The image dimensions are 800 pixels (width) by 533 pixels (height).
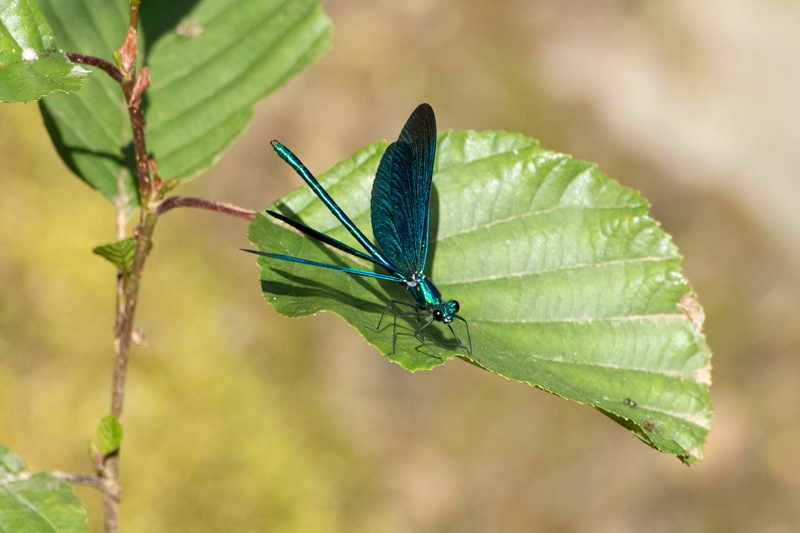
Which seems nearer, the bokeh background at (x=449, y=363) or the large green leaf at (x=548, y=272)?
the large green leaf at (x=548, y=272)

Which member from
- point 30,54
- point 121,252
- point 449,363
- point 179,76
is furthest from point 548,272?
point 449,363

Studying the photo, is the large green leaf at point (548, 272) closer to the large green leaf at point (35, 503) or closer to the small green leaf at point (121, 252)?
the small green leaf at point (121, 252)

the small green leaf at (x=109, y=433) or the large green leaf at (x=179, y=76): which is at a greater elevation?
the large green leaf at (x=179, y=76)

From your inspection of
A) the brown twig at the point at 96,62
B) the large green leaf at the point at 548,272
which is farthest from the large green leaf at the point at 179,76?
the brown twig at the point at 96,62

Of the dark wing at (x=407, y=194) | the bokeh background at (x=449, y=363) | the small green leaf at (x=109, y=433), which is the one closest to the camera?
the small green leaf at (x=109, y=433)

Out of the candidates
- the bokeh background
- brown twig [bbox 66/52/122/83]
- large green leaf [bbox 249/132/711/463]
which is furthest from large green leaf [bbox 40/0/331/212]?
the bokeh background

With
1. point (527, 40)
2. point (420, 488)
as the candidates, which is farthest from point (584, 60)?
point (420, 488)

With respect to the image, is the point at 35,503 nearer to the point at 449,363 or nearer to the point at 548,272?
the point at 548,272
